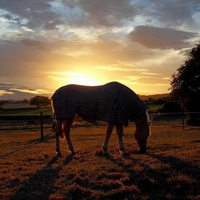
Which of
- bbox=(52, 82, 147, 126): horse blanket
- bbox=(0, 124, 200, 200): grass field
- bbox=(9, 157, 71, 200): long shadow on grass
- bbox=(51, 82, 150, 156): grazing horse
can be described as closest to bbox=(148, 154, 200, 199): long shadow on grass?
bbox=(0, 124, 200, 200): grass field

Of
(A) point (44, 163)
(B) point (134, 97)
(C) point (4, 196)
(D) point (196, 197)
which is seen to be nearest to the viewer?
(D) point (196, 197)

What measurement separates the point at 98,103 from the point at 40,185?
12.9 feet

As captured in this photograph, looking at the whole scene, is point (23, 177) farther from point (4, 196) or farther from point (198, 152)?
point (198, 152)

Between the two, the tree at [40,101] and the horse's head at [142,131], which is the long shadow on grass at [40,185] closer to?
the horse's head at [142,131]

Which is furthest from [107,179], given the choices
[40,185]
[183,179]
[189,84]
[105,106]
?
[189,84]

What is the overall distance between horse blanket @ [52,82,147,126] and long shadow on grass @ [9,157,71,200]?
2.38 metres

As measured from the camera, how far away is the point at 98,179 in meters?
6.51

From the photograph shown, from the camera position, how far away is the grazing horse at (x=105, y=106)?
9734 millimetres

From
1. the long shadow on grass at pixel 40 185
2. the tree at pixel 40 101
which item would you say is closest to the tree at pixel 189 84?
the long shadow on grass at pixel 40 185

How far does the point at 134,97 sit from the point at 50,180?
4409 millimetres

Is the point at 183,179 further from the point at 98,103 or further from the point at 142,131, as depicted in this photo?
the point at 98,103

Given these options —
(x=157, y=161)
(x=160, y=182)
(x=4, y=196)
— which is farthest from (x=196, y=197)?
(x=4, y=196)

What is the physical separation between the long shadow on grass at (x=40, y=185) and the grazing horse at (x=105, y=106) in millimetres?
2377

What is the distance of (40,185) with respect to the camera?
20.8 ft
